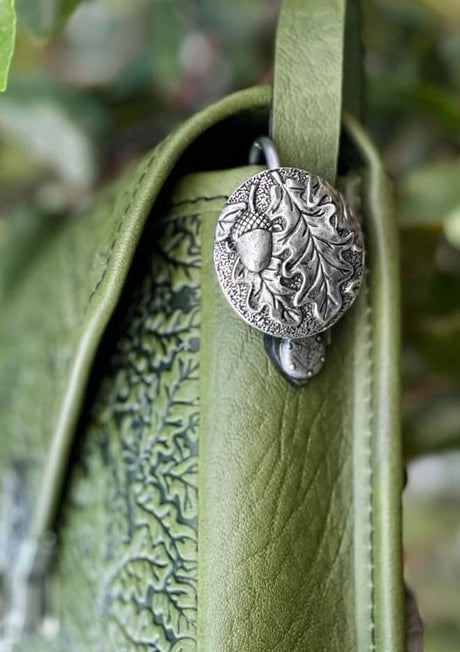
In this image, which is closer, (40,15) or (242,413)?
(242,413)

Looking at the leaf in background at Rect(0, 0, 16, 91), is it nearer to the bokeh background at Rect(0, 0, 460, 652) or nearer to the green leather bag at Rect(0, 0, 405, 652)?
the green leather bag at Rect(0, 0, 405, 652)

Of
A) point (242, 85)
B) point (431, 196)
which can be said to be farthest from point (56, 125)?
point (431, 196)

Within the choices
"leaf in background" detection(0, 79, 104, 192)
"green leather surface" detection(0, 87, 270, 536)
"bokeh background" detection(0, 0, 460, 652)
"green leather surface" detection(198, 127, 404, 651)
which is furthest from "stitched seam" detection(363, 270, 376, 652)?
"leaf in background" detection(0, 79, 104, 192)

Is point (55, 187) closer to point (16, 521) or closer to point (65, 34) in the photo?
point (65, 34)

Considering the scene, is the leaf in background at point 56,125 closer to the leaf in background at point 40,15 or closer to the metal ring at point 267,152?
the leaf in background at point 40,15

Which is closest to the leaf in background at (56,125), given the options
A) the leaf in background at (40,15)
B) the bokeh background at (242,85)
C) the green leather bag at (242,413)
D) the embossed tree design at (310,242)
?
the bokeh background at (242,85)

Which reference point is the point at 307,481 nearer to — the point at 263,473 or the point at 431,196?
the point at 263,473
